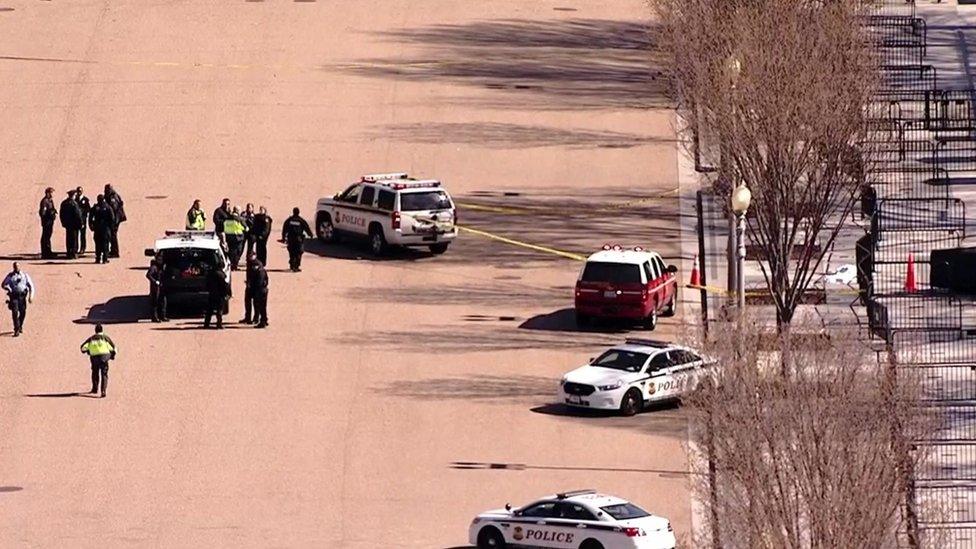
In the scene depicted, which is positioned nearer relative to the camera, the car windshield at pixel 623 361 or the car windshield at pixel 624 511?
the car windshield at pixel 624 511

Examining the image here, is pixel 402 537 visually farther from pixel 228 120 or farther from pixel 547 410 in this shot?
pixel 228 120

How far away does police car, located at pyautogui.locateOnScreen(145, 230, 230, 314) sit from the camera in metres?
56.8

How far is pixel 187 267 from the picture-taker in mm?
56875

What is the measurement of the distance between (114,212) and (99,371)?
32.8 feet

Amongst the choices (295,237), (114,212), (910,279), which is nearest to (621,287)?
(910,279)

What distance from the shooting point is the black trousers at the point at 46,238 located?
61344 mm

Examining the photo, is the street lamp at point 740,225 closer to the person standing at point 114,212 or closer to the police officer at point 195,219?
the police officer at point 195,219

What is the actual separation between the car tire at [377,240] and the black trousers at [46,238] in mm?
6745

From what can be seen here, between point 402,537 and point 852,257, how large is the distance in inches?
805

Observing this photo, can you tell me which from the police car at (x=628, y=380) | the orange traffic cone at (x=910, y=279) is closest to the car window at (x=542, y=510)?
the police car at (x=628, y=380)

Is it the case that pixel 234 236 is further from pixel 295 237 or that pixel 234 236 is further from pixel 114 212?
pixel 114 212

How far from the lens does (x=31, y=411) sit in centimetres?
5112

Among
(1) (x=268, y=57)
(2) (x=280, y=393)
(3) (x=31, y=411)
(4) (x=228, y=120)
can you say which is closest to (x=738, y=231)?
(2) (x=280, y=393)

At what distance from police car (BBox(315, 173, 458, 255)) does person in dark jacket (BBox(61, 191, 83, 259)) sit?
18.1 feet
